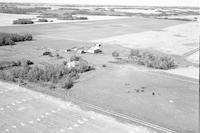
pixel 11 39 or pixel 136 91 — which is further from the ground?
pixel 11 39

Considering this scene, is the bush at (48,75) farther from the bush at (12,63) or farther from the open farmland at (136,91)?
the bush at (12,63)

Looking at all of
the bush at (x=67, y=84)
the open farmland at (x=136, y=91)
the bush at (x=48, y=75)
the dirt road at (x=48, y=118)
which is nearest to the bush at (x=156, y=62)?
the open farmland at (x=136, y=91)

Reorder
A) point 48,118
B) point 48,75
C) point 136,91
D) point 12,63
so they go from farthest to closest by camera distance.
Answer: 1. point 12,63
2. point 48,75
3. point 136,91
4. point 48,118

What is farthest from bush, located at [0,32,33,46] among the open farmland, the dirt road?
the dirt road

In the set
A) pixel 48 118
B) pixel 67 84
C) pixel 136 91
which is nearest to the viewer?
pixel 48 118

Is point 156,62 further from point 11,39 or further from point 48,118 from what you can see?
point 11,39

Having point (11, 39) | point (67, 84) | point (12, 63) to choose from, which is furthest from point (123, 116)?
point (11, 39)

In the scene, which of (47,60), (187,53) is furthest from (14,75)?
(187,53)

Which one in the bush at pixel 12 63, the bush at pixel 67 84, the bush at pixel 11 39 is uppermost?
the bush at pixel 11 39

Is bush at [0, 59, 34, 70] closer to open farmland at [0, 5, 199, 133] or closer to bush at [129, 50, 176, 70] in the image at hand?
open farmland at [0, 5, 199, 133]
